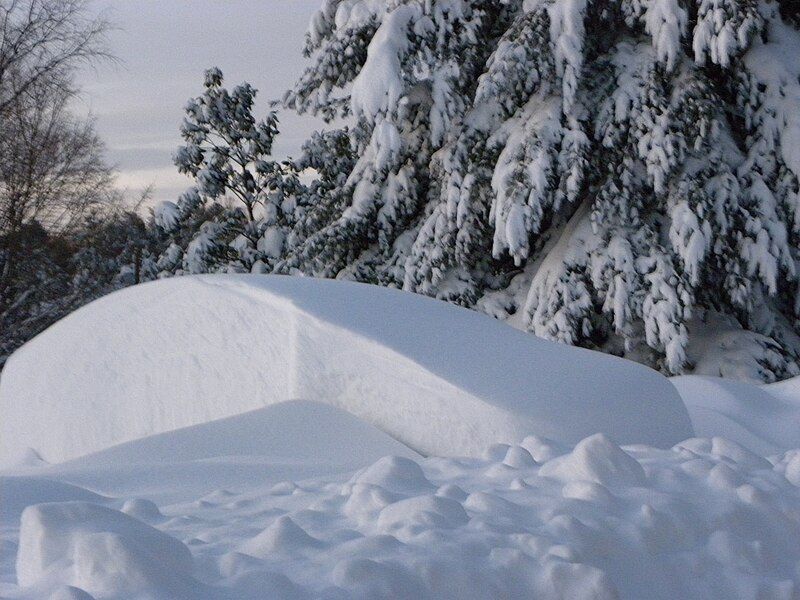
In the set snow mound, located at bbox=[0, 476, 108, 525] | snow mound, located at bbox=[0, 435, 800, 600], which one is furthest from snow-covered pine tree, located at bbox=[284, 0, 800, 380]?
snow mound, located at bbox=[0, 476, 108, 525]

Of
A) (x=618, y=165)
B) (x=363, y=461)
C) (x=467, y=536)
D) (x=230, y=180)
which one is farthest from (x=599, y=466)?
(x=230, y=180)

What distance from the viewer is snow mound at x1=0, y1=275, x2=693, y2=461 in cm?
305

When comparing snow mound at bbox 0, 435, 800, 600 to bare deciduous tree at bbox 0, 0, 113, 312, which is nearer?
snow mound at bbox 0, 435, 800, 600

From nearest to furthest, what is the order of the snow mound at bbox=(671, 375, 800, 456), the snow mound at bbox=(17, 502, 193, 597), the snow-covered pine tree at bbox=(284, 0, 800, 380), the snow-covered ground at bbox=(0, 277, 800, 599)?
the snow mound at bbox=(17, 502, 193, 597), the snow-covered ground at bbox=(0, 277, 800, 599), the snow mound at bbox=(671, 375, 800, 456), the snow-covered pine tree at bbox=(284, 0, 800, 380)

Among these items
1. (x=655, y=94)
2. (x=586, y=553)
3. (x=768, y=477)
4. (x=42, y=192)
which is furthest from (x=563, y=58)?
(x=42, y=192)

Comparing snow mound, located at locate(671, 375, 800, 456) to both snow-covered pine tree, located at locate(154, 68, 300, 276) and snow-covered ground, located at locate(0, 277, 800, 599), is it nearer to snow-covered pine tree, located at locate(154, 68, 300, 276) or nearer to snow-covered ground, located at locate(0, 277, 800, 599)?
snow-covered ground, located at locate(0, 277, 800, 599)

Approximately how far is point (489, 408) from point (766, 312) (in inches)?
237

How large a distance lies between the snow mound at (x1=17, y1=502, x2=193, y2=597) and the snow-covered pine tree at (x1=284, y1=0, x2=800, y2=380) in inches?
262

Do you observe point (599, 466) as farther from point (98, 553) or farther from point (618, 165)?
point (618, 165)

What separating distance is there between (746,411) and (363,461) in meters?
2.17

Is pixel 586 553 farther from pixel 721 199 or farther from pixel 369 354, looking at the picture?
pixel 721 199

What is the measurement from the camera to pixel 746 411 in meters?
4.17

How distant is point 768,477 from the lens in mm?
2129

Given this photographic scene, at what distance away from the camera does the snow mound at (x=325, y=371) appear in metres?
3.05
